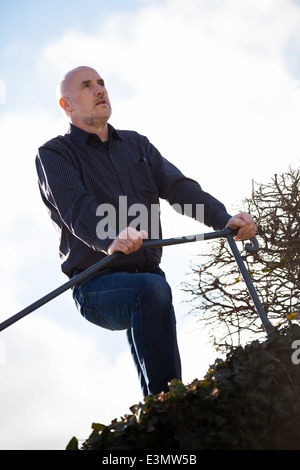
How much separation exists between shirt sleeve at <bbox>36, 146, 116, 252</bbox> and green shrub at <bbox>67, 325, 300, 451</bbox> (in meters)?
0.97

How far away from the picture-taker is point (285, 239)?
7.27m

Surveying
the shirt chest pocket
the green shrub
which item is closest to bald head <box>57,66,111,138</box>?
the shirt chest pocket

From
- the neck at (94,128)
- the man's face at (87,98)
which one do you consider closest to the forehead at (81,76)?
the man's face at (87,98)

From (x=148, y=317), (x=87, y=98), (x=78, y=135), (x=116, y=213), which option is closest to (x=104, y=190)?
(x=116, y=213)

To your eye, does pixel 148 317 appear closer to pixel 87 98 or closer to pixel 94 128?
pixel 94 128

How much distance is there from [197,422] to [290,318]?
3.88 ft

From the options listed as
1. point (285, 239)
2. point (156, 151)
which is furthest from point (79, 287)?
point (285, 239)

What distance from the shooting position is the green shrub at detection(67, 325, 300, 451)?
2359mm

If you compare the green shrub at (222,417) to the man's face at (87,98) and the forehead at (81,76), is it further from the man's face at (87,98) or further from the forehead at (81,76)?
the forehead at (81,76)

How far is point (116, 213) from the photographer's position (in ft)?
12.3

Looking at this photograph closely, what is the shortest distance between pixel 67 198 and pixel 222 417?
159 centimetres

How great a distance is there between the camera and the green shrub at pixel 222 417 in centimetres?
236

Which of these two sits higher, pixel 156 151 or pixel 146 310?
pixel 156 151

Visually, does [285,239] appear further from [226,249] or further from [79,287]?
[79,287]
